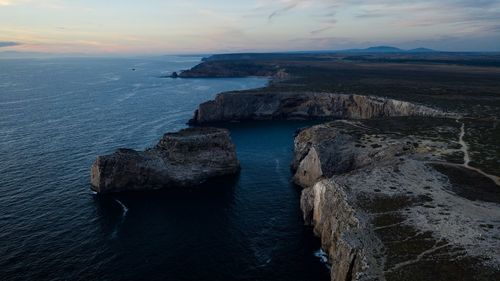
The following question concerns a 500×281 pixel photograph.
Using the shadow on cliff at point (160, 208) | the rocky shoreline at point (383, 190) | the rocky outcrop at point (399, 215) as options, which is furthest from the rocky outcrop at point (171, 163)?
the rocky outcrop at point (399, 215)

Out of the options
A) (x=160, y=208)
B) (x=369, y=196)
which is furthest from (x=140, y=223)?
(x=369, y=196)

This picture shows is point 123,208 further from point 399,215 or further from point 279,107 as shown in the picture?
point 279,107

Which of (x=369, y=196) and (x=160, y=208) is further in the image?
(x=160, y=208)

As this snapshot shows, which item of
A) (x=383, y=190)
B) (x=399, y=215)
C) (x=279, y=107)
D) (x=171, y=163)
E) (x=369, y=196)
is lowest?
(x=279, y=107)

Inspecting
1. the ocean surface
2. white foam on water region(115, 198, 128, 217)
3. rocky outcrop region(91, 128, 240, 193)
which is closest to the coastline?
the ocean surface

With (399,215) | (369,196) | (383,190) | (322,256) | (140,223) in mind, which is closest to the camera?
(399,215)

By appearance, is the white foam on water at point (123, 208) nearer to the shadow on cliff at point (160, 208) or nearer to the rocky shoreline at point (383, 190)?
the shadow on cliff at point (160, 208)
